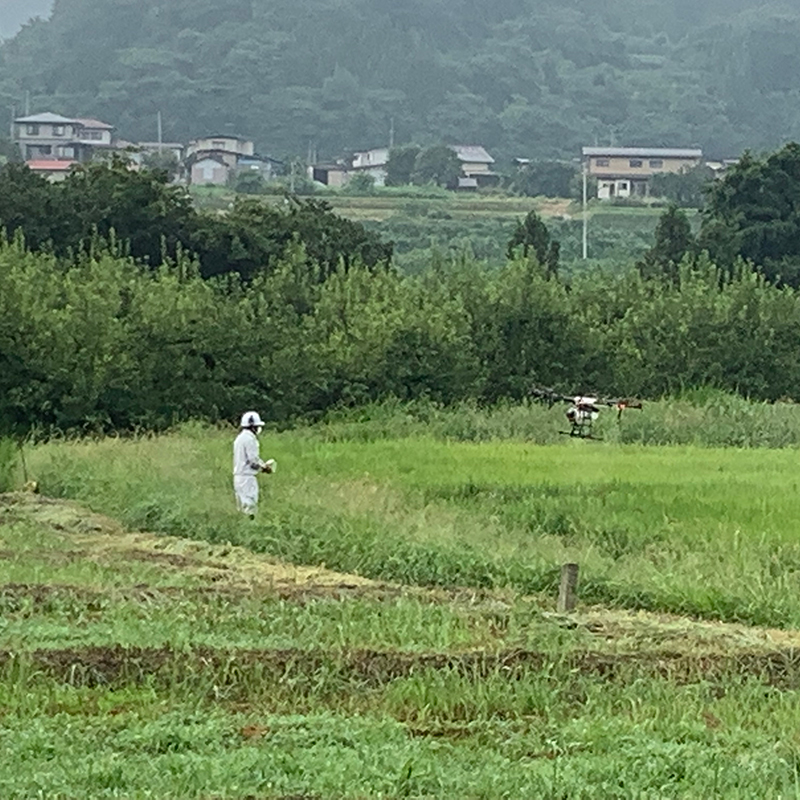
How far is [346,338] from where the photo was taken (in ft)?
113

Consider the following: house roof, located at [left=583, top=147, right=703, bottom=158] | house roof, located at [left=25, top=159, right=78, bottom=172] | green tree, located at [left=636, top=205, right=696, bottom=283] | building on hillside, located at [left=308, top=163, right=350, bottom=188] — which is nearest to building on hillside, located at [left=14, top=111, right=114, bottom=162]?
house roof, located at [left=25, top=159, right=78, bottom=172]

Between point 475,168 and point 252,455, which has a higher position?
point 475,168

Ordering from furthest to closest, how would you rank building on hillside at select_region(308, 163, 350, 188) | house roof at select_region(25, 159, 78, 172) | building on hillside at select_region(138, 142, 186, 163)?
building on hillside at select_region(308, 163, 350, 188), building on hillside at select_region(138, 142, 186, 163), house roof at select_region(25, 159, 78, 172)

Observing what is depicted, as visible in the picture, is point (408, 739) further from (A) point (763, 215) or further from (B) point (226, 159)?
(B) point (226, 159)

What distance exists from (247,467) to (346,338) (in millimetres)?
16512

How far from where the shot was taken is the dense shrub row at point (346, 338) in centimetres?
2944

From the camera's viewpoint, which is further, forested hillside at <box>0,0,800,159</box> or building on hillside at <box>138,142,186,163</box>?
forested hillside at <box>0,0,800,159</box>

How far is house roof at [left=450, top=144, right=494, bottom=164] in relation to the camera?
9281 centimetres

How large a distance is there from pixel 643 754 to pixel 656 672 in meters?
2.64

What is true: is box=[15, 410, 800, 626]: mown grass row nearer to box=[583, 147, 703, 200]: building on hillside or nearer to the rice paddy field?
the rice paddy field

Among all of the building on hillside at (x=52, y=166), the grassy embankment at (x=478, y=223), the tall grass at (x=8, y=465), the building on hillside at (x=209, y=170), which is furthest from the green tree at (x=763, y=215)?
the building on hillside at (x=209, y=170)

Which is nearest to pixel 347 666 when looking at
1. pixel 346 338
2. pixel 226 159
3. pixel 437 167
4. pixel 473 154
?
pixel 346 338

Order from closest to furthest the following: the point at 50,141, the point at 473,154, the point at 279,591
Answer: the point at 279,591, the point at 50,141, the point at 473,154

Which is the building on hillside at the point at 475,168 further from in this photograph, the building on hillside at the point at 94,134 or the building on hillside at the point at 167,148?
the building on hillside at the point at 94,134
